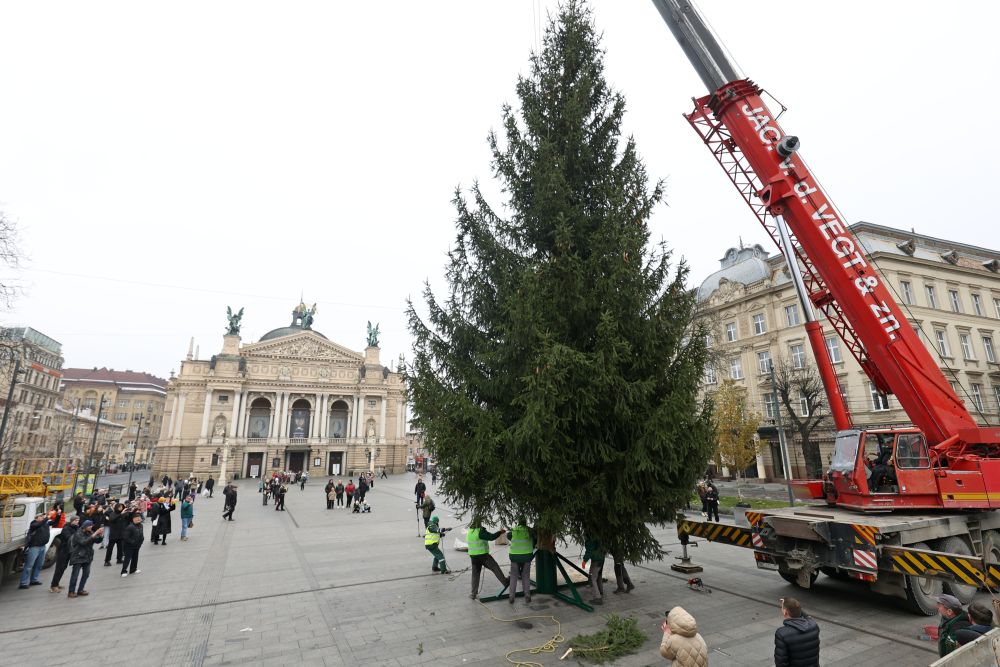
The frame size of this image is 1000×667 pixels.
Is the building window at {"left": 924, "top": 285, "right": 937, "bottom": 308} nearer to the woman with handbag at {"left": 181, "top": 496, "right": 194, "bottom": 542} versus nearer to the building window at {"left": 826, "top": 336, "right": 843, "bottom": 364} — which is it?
the building window at {"left": 826, "top": 336, "right": 843, "bottom": 364}

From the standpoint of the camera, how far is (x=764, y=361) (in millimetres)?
37688

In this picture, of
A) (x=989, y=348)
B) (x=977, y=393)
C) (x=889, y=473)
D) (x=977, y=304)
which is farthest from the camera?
(x=977, y=304)

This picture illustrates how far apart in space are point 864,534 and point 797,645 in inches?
166

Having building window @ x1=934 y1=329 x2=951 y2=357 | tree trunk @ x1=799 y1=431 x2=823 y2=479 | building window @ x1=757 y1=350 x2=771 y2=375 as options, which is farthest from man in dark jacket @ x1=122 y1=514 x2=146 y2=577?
building window @ x1=934 y1=329 x2=951 y2=357

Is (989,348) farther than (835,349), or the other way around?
(989,348)

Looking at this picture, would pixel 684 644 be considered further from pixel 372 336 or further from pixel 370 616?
pixel 372 336

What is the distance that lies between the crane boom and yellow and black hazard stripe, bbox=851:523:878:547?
2.89 meters

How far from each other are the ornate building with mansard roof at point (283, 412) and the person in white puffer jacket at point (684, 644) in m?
65.8

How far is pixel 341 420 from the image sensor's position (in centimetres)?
7581

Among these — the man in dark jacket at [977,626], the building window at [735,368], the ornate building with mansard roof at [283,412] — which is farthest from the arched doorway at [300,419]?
the man in dark jacket at [977,626]

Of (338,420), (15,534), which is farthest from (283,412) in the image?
(15,534)

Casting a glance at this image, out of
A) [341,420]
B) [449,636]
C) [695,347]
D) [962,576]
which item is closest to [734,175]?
[695,347]

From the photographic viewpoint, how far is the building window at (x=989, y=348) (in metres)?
34.2

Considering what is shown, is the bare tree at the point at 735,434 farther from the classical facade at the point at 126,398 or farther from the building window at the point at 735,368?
the classical facade at the point at 126,398
